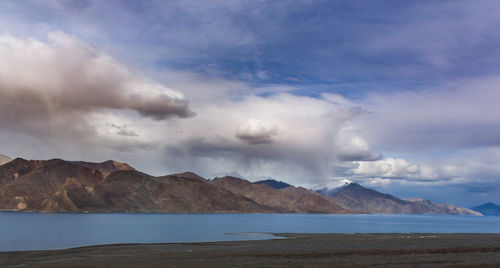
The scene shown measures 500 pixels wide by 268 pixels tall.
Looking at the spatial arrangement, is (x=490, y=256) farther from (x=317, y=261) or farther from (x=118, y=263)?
(x=118, y=263)

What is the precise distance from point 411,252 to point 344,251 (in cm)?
922

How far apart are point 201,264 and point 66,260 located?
65.9 ft

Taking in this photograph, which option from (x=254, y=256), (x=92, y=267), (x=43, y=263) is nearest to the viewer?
(x=92, y=267)

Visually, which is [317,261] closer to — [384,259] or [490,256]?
[384,259]

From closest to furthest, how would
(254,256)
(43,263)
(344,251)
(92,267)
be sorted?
1. (92,267)
2. (43,263)
3. (254,256)
4. (344,251)

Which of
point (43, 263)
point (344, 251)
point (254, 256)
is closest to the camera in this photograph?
point (43, 263)

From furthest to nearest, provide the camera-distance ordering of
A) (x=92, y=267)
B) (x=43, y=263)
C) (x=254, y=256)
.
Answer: (x=254, y=256), (x=43, y=263), (x=92, y=267)

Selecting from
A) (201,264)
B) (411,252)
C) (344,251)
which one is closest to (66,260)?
(201,264)

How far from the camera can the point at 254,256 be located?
5934 cm

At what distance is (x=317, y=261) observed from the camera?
52688 mm

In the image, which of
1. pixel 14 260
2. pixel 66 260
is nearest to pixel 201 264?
pixel 66 260

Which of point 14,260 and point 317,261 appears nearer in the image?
point 317,261

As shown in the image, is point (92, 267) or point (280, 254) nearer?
point (92, 267)

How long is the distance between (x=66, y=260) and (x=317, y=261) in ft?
108
